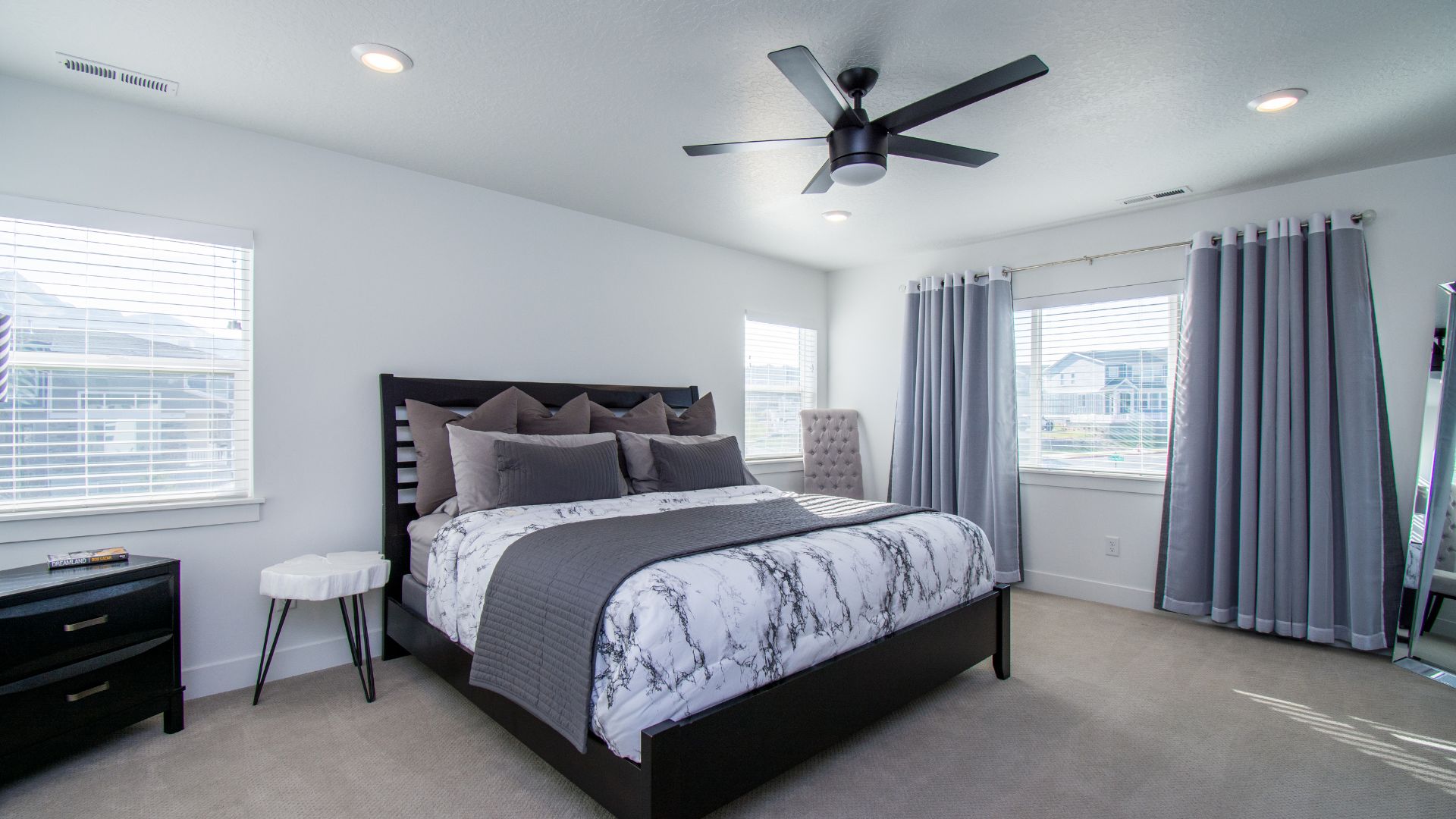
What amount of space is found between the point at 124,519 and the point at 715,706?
2.54 metres

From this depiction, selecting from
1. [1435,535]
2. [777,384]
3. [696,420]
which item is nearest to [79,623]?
[696,420]

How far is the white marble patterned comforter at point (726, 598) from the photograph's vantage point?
1740mm

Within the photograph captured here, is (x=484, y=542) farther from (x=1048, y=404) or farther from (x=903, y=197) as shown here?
(x=1048, y=404)

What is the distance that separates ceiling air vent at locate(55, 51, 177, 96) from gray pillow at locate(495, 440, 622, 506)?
1.84m

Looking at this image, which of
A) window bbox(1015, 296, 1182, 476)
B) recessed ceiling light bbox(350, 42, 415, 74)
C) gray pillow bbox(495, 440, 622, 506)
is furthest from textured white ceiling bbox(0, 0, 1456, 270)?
gray pillow bbox(495, 440, 622, 506)

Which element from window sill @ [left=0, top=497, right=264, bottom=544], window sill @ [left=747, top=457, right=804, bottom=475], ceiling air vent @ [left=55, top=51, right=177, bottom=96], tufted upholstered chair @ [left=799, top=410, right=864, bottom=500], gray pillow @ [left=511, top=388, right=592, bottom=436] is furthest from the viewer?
tufted upholstered chair @ [left=799, top=410, right=864, bottom=500]

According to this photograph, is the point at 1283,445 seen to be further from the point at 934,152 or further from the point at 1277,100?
the point at 934,152

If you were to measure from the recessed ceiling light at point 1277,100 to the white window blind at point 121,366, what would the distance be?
429 cm

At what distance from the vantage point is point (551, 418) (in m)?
3.60

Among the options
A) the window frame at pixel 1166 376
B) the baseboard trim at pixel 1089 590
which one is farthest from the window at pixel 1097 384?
A: the baseboard trim at pixel 1089 590

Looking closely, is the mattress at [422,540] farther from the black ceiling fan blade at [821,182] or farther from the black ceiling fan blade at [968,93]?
the black ceiling fan blade at [968,93]

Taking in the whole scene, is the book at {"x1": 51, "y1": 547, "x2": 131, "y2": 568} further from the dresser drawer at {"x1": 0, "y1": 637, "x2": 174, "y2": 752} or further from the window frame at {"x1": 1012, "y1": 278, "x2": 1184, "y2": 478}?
the window frame at {"x1": 1012, "y1": 278, "x2": 1184, "y2": 478}

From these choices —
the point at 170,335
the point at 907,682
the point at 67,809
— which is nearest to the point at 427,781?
the point at 67,809

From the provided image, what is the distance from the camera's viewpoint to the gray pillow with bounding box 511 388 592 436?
11.6ft
